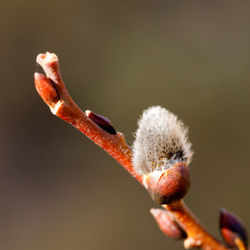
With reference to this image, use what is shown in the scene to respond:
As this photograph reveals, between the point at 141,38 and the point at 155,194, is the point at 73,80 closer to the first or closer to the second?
the point at 141,38

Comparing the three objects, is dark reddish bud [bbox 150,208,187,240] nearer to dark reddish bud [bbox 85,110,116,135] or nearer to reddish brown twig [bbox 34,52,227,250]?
reddish brown twig [bbox 34,52,227,250]

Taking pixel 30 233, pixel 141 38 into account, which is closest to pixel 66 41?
pixel 141 38

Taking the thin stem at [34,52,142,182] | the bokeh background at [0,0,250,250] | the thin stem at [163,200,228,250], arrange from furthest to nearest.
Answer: the bokeh background at [0,0,250,250] < the thin stem at [163,200,228,250] < the thin stem at [34,52,142,182]

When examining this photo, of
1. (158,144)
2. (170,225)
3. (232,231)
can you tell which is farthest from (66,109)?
(232,231)

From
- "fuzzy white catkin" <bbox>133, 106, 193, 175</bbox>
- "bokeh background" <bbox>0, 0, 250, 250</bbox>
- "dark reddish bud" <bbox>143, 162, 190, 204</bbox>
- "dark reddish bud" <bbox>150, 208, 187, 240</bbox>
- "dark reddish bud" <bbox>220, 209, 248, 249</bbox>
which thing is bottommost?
"dark reddish bud" <bbox>220, 209, 248, 249</bbox>

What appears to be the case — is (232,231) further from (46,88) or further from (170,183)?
(46,88)

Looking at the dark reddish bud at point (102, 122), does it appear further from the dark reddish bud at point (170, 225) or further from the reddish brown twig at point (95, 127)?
the dark reddish bud at point (170, 225)

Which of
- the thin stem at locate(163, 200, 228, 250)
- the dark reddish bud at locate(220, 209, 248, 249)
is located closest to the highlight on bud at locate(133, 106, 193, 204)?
Answer: the thin stem at locate(163, 200, 228, 250)
